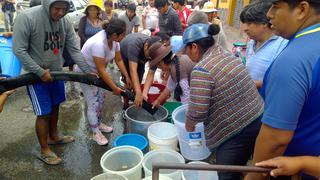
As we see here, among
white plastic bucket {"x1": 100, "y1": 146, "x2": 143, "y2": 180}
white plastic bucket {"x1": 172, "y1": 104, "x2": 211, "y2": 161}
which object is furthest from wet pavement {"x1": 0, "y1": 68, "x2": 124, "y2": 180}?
white plastic bucket {"x1": 172, "y1": 104, "x2": 211, "y2": 161}

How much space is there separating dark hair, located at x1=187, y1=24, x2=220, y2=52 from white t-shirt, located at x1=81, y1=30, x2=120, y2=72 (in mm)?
1473

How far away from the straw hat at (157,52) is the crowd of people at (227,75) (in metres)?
0.02

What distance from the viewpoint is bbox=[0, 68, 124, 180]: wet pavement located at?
316 cm

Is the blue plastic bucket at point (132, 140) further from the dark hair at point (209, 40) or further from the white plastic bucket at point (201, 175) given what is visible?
the dark hair at point (209, 40)

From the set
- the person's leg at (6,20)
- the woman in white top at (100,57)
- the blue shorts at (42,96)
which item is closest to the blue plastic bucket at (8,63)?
the blue shorts at (42,96)

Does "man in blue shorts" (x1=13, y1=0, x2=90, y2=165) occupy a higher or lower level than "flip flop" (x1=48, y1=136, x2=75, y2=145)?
higher

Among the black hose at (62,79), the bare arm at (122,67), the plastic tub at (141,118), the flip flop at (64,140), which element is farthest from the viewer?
the bare arm at (122,67)

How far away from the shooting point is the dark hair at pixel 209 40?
2020 mm

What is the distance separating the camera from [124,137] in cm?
327

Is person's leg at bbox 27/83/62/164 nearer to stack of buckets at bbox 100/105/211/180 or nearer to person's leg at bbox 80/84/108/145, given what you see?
person's leg at bbox 80/84/108/145

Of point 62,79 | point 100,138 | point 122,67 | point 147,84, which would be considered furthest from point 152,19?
point 62,79

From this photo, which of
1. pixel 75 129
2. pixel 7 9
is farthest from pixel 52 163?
pixel 7 9

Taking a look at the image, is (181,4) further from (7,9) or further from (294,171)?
(7,9)

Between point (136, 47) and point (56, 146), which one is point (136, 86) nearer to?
point (136, 47)
